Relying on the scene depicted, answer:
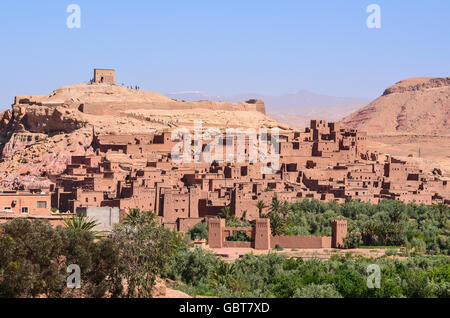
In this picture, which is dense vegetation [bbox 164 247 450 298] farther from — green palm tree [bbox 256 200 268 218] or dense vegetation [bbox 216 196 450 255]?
green palm tree [bbox 256 200 268 218]

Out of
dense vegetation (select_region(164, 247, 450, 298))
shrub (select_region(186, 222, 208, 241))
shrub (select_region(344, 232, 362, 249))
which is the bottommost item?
dense vegetation (select_region(164, 247, 450, 298))

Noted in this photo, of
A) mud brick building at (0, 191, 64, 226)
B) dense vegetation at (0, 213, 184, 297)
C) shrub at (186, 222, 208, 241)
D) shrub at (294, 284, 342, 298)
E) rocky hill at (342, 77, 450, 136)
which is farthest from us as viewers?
rocky hill at (342, 77, 450, 136)

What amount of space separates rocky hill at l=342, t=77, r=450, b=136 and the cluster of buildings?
70.3 m

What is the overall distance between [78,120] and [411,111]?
84.9 meters

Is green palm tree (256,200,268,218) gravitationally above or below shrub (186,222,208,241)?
above

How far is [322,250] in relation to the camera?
47969mm

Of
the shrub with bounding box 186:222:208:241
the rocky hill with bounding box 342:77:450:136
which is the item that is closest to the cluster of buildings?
the shrub with bounding box 186:222:208:241

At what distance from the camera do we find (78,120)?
232 feet

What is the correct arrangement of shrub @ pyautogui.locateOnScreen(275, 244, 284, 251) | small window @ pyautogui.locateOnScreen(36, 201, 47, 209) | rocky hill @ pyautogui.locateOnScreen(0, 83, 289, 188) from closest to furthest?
small window @ pyautogui.locateOnScreen(36, 201, 47, 209) → shrub @ pyautogui.locateOnScreen(275, 244, 284, 251) → rocky hill @ pyautogui.locateOnScreen(0, 83, 289, 188)

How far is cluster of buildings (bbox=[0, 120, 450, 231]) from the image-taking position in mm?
49844

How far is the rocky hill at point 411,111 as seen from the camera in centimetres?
14062

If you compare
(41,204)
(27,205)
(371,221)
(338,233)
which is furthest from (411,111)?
(27,205)

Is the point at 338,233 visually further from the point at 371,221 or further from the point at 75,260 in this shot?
the point at 75,260
